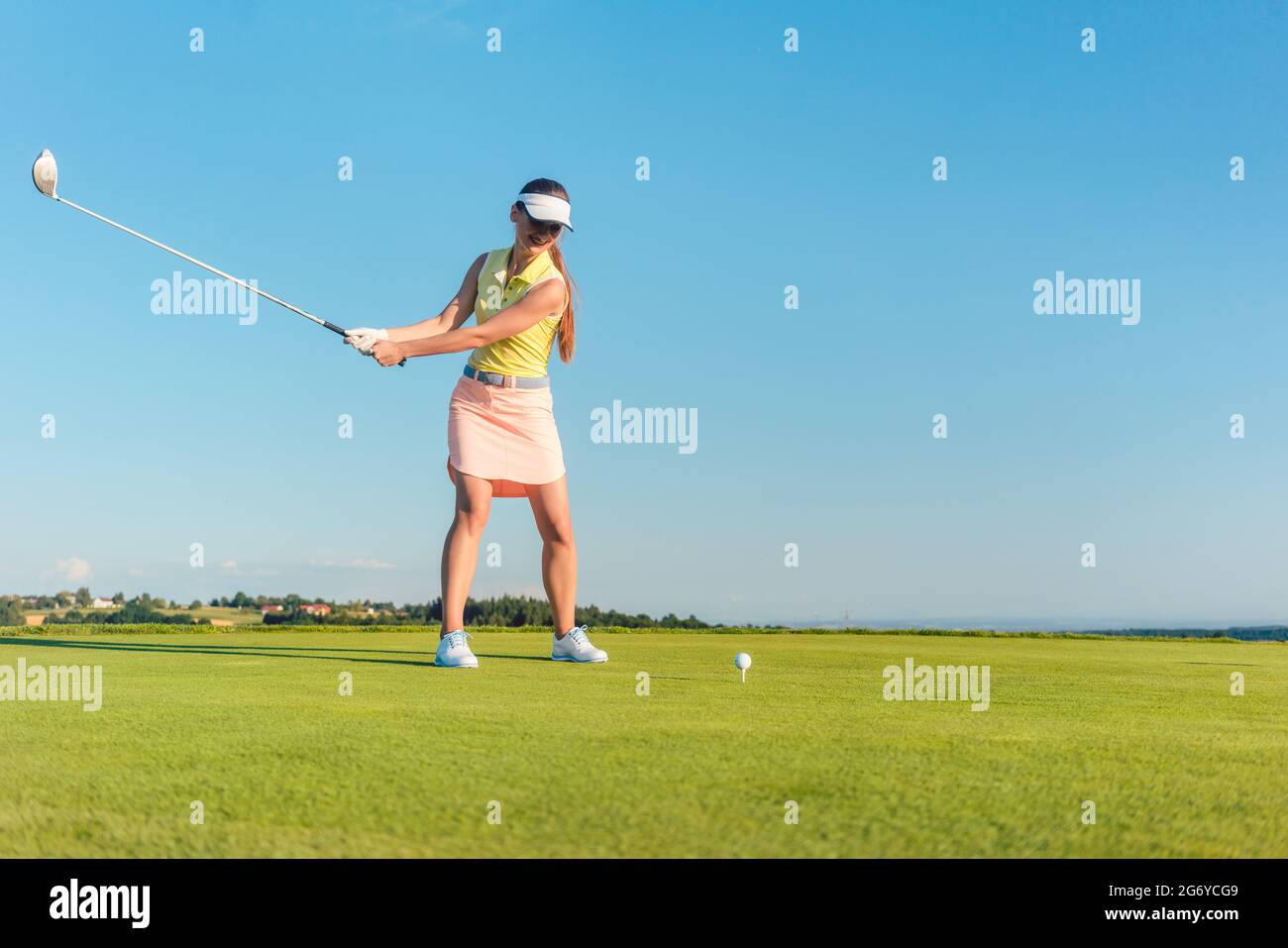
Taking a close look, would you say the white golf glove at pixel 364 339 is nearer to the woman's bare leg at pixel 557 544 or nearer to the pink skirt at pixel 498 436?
the pink skirt at pixel 498 436

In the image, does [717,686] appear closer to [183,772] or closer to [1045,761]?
[1045,761]

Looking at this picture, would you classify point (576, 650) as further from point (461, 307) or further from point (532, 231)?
point (532, 231)

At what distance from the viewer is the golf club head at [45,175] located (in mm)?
6906

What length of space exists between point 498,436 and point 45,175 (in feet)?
11.8

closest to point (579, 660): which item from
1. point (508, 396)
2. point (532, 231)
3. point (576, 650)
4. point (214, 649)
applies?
point (576, 650)

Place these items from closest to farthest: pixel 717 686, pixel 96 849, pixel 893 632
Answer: pixel 96 849, pixel 717 686, pixel 893 632

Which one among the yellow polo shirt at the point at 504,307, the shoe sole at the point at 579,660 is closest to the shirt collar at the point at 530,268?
the yellow polo shirt at the point at 504,307

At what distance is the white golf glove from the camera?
22.0 ft

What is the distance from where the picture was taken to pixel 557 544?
24.4 ft

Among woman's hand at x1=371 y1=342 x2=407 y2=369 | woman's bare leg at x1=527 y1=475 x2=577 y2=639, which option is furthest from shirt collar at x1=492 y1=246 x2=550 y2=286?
woman's bare leg at x1=527 y1=475 x2=577 y2=639
